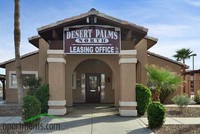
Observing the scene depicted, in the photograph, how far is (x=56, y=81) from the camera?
14172 mm

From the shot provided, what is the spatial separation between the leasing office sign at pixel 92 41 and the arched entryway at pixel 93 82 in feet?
22.6

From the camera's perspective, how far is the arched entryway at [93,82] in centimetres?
2103

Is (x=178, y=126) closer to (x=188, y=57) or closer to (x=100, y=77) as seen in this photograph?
(x=100, y=77)

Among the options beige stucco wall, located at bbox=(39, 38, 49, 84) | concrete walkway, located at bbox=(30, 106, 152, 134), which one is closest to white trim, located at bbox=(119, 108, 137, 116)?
concrete walkway, located at bbox=(30, 106, 152, 134)

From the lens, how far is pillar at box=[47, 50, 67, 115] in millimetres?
14095

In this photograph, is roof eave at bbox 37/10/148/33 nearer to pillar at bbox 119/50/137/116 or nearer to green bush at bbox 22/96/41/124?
pillar at bbox 119/50/137/116

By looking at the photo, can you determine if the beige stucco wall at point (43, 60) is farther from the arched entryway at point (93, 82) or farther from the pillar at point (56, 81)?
the pillar at point (56, 81)

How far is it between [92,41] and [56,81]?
8.99 feet

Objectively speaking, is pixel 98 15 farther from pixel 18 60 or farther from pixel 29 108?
pixel 29 108

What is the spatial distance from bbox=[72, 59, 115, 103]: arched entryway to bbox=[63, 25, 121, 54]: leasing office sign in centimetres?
687

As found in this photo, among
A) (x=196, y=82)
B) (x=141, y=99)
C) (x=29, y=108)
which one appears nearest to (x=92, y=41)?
(x=141, y=99)

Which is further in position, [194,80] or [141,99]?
[194,80]

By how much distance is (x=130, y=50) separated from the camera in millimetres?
14156

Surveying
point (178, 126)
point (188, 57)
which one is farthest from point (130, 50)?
point (188, 57)
